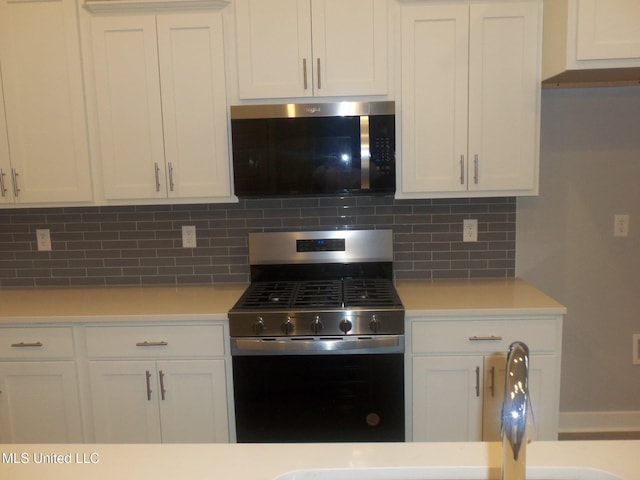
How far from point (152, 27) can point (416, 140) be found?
132cm

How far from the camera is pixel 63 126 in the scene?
2.27 metres

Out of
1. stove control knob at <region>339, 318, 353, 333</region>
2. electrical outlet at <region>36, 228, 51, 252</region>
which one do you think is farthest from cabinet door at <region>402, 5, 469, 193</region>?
electrical outlet at <region>36, 228, 51, 252</region>

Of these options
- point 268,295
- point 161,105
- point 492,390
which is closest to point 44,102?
point 161,105

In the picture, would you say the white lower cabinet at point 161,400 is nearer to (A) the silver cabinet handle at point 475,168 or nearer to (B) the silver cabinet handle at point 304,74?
(B) the silver cabinet handle at point 304,74

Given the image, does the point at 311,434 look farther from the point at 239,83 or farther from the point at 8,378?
the point at 239,83

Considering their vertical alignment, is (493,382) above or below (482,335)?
below

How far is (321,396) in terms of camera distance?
6.71 ft

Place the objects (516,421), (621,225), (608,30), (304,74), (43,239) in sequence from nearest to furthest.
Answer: (516,421)
(608,30)
(304,74)
(621,225)
(43,239)

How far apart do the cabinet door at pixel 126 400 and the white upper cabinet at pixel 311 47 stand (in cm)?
135

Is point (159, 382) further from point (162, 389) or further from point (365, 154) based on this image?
point (365, 154)

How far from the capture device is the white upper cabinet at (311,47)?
2.13 m

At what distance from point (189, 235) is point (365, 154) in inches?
43.2

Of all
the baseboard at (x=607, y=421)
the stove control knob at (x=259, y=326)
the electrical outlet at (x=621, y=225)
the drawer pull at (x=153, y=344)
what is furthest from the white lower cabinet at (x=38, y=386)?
the electrical outlet at (x=621, y=225)

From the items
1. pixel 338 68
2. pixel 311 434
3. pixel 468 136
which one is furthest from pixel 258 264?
pixel 468 136
